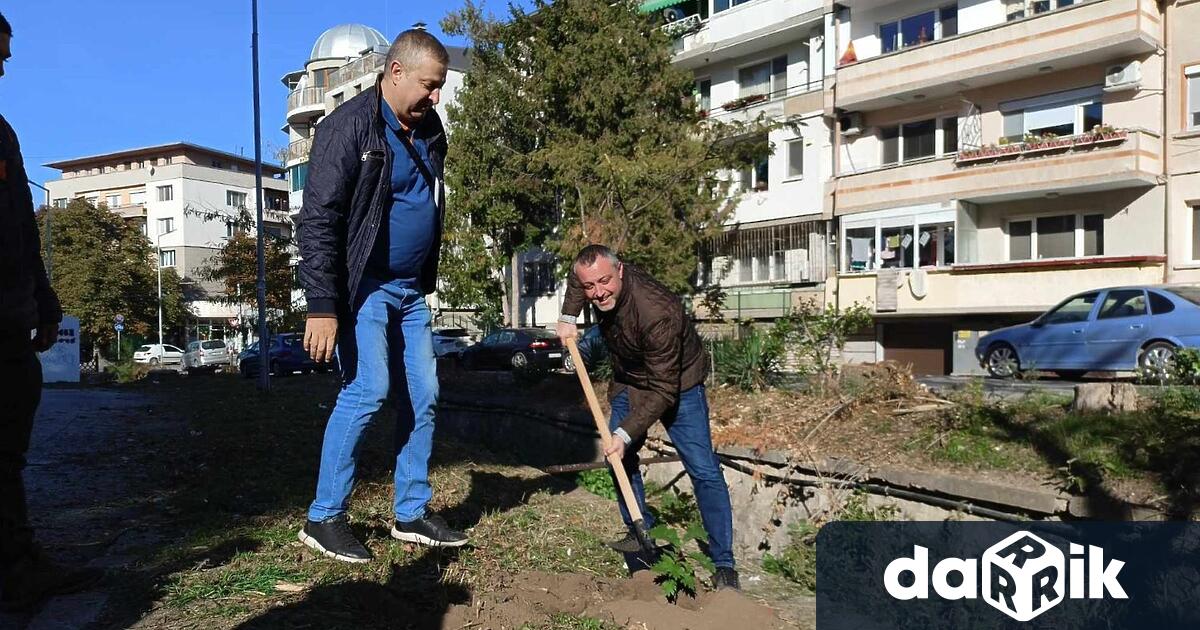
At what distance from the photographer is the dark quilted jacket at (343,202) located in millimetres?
3420

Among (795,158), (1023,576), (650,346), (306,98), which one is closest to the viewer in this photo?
(650,346)

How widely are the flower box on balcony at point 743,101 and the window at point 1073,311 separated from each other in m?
14.2

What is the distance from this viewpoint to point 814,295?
2570 cm

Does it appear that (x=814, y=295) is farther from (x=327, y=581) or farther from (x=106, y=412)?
(x=327, y=581)

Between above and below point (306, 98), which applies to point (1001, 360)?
below

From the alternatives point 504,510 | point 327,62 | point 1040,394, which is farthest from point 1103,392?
point 327,62

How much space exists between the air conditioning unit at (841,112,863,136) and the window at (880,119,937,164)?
0.65 meters

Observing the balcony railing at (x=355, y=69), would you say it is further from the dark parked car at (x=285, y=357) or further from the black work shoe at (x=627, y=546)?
the black work shoe at (x=627, y=546)

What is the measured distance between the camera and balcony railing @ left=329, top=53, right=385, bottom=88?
46.2 metres

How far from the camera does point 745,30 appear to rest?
27.8 m

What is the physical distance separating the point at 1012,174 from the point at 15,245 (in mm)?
22516

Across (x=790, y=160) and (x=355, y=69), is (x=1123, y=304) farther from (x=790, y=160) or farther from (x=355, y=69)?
(x=355, y=69)

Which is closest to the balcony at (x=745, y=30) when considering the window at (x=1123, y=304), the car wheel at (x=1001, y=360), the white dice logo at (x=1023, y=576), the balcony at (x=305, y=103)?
the car wheel at (x=1001, y=360)

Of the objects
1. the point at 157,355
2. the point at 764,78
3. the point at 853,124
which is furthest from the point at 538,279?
the point at 157,355
